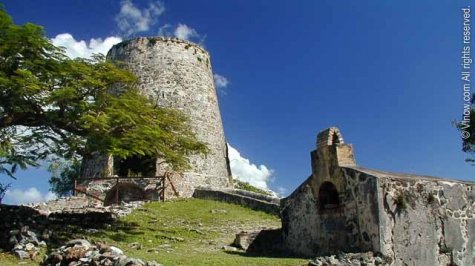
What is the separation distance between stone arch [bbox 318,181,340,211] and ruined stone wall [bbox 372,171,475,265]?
6.09 feet

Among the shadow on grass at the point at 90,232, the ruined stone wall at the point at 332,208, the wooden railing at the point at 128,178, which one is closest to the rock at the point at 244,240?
the ruined stone wall at the point at 332,208

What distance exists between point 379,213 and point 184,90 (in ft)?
59.7

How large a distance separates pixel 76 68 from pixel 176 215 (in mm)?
8077

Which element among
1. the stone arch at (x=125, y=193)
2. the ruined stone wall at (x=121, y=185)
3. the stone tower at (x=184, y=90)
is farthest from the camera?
the stone tower at (x=184, y=90)

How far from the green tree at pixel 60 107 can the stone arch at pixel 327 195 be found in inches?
191

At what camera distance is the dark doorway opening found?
1061 inches

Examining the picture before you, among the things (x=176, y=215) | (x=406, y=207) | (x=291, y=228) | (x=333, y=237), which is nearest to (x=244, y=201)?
(x=176, y=215)

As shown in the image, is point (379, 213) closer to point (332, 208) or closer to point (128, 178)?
point (332, 208)

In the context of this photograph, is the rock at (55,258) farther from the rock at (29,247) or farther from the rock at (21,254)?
the rock at (29,247)

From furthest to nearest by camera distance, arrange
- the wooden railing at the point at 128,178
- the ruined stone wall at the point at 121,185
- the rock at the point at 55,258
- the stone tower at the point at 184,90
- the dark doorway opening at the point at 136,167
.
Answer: the stone tower at the point at 184,90, the dark doorway opening at the point at 136,167, the ruined stone wall at the point at 121,185, the wooden railing at the point at 128,178, the rock at the point at 55,258

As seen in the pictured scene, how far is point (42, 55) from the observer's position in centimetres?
1312

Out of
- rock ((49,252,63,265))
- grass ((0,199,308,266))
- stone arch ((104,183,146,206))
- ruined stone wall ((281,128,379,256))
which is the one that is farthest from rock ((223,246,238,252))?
stone arch ((104,183,146,206))

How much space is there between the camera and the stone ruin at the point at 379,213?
1183 centimetres

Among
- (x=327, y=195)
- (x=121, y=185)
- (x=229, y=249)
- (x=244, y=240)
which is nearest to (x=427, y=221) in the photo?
(x=327, y=195)
